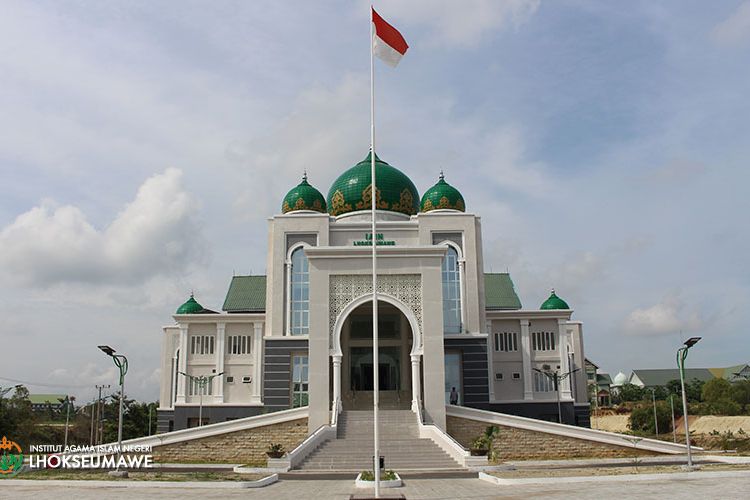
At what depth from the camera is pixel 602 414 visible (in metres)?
62.7

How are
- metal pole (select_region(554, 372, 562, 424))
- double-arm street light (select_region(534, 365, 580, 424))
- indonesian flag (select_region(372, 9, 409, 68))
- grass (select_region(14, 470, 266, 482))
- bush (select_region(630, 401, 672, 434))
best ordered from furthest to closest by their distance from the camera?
bush (select_region(630, 401, 672, 434))
double-arm street light (select_region(534, 365, 580, 424))
metal pole (select_region(554, 372, 562, 424))
grass (select_region(14, 470, 266, 482))
indonesian flag (select_region(372, 9, 409, 68))

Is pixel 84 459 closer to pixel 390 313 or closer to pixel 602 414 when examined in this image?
pixel 390 313

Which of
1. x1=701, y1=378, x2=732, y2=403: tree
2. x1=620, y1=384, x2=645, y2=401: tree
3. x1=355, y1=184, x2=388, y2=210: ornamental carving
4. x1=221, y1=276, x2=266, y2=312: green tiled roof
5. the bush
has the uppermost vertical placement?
x1=355, y1=184, x2=388, y2=210: ornamental carving

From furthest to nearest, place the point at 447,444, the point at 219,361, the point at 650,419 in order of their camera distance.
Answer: the point at 650,419 < the point at 219,361 < the point at 447,444

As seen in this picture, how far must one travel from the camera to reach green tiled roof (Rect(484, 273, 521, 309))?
40.2m

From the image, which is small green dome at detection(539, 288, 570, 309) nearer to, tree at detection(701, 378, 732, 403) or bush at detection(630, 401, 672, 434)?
bush at detection(630, 401, 672, 434)

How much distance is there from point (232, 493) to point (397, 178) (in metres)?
22.7

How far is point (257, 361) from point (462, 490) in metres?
21.9

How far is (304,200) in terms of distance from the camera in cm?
3450

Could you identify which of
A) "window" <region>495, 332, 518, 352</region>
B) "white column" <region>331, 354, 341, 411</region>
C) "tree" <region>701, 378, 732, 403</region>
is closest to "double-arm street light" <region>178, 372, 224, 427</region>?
"white column" <region>331, 354, 341, 411</region>

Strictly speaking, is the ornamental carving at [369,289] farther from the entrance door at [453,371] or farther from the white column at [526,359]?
the white column at [526,359]

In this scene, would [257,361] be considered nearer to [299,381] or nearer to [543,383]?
[299,381]

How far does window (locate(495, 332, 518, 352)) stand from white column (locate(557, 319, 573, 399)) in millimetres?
2297
